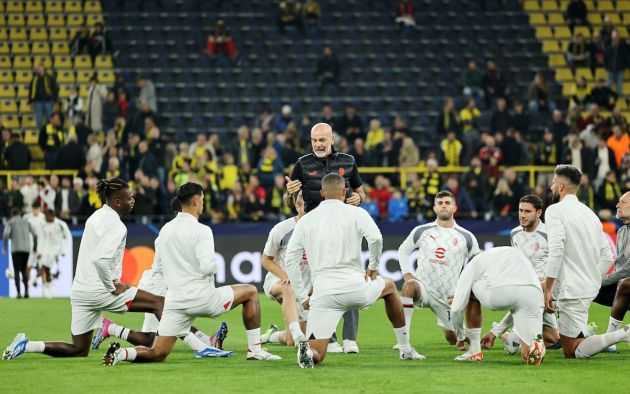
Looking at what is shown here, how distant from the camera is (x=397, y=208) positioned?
2508 centimetres

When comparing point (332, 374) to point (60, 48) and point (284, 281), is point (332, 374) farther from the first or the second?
point (60, 48)

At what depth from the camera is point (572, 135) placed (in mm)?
26672

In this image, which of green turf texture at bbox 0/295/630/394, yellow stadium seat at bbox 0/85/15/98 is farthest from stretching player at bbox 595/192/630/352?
yellow stadium seat at bbox 0/85/15/98

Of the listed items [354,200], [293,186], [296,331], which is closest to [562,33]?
[354,200]

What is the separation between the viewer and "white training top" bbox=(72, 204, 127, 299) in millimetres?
11430

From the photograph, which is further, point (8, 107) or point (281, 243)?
point (8, 107)

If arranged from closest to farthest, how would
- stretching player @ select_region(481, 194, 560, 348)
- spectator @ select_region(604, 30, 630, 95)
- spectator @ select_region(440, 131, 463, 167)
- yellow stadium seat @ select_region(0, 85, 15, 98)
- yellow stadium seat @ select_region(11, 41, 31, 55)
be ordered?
stretching player @ select_region(481, 194, 560, 348) → spectator @ select_region(440, 131, 463, 167) → yellow stadium seat @ select_region(0, 85, 15, 98) → spectator @ select_region(604, 30, 630, 95) → yellow stadium seat @ select_region(11, 41, 31, 55)

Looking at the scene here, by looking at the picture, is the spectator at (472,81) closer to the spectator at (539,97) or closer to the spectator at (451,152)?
the spectator at (539,97)

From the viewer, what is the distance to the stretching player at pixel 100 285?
11.5 m

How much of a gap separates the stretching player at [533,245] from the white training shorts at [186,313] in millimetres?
3033

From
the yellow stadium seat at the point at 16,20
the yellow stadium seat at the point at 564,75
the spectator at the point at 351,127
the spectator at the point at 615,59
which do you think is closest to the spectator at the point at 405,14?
the yellow stadium seat at the point at 564,75

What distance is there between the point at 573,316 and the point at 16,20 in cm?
2404

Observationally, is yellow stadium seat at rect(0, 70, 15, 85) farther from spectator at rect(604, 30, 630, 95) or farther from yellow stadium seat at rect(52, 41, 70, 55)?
spectator at rect(604, 30, 630, 95)

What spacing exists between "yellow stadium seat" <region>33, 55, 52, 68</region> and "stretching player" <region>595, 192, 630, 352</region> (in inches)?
846
